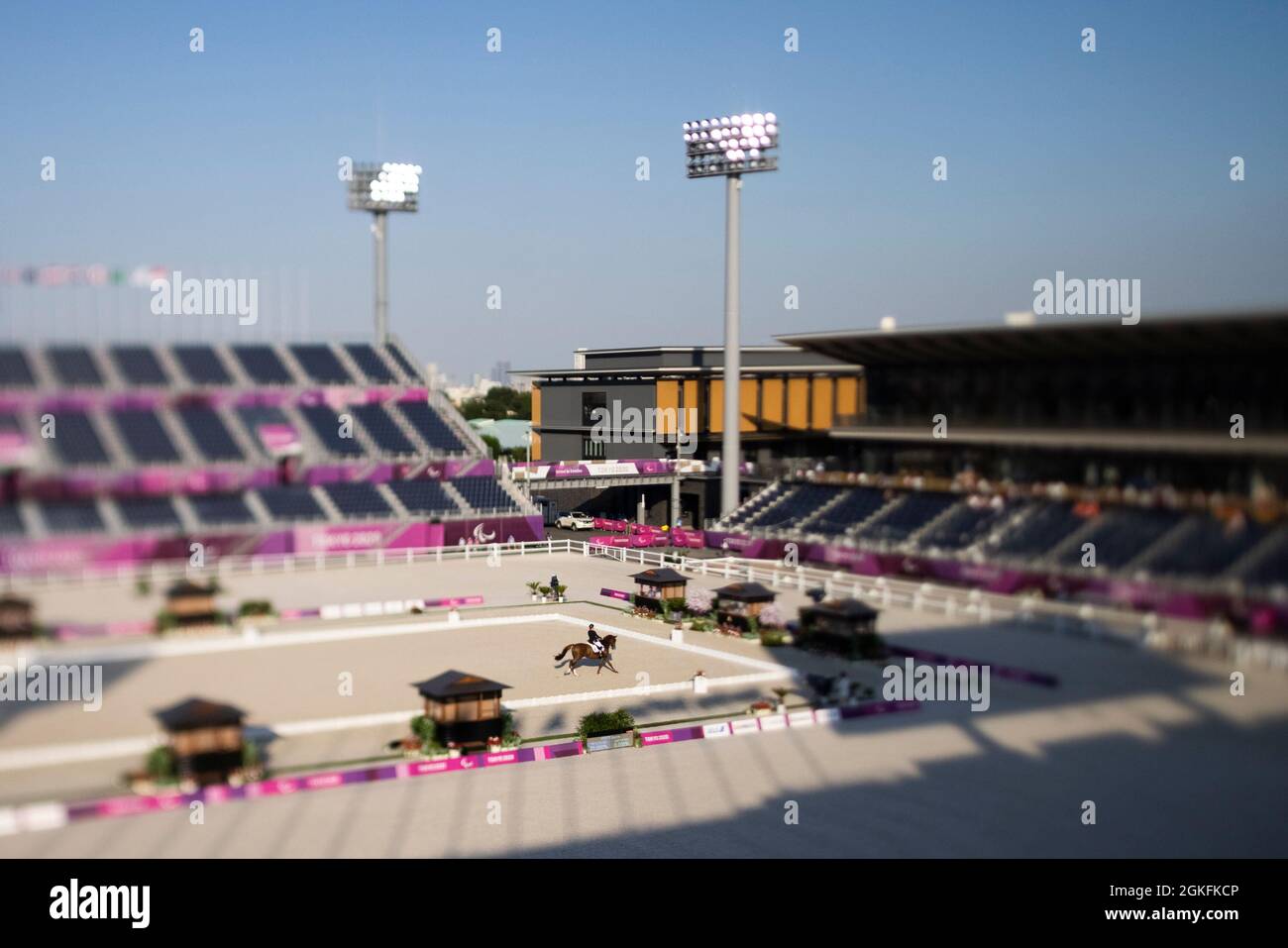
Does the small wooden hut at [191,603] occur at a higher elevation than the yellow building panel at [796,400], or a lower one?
lower

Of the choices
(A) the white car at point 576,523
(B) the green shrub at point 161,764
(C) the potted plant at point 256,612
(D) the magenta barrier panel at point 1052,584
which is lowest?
(B) the green shrub at point 161,764

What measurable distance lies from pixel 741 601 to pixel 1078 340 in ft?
32.4

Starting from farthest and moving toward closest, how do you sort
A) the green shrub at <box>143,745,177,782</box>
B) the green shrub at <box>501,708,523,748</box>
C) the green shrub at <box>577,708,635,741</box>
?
1. the green shrub at <box>577,708,635,741</box>
2. the green shrub at <box>501,708,523,748</box>
3. the green shrub at <box>143,745,177,782</box>

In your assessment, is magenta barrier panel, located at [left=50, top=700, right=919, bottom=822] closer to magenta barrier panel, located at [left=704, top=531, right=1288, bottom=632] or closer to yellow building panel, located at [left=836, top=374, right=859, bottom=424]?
magenta barrier panel, located at [left=704, top=531, right=1288, bottom=632]

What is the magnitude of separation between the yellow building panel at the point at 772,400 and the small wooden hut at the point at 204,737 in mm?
22414

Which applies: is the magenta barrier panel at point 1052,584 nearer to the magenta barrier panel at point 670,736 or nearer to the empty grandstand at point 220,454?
the magenta barrier panel at point 670,736

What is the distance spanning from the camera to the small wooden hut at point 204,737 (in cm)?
945

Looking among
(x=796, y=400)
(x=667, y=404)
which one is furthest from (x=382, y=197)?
(x=667, y=404)

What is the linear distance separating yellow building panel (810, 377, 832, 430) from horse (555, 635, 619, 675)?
5.39m

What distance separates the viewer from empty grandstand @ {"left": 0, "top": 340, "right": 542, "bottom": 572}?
27.9 ft

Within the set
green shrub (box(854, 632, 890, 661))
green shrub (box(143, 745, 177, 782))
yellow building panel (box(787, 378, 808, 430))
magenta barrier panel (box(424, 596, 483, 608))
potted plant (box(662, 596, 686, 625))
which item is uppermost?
yellow building panel (box(787, 378, 808, 430))

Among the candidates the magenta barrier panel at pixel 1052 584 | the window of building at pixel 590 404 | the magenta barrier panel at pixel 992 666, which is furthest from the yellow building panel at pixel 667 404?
the magenta barrier panel at pixel 992 666

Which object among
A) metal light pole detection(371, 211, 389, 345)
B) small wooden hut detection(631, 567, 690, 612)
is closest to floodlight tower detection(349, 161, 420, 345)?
metal light pole detection(371, 211, 389, 345)
